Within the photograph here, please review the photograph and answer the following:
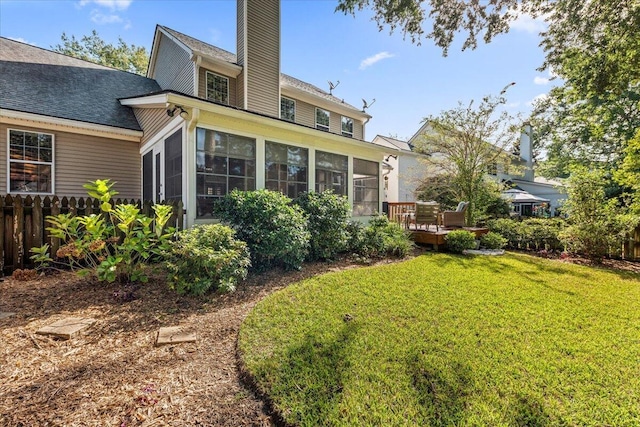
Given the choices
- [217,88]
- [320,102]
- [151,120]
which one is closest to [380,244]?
[151,120]

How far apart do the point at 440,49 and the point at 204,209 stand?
6739 millimetres

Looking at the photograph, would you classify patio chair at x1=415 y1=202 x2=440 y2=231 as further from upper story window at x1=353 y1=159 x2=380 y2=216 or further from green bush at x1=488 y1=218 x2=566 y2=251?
green bush at x1=488 y1=218 x2=566 y2=251

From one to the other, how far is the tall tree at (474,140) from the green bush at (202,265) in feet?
35.6

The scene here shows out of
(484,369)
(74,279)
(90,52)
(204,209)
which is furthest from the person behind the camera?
(90,52)

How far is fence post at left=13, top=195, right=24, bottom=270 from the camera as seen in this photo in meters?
5.05

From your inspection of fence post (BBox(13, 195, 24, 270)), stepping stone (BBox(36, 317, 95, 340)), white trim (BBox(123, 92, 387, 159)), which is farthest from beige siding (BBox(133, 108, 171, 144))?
stepping stone (BBox(36, 317, 95, 340))

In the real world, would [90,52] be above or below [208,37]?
above

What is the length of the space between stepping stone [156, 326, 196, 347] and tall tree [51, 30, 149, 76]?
2282 cm

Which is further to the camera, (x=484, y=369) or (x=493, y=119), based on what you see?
(x=493, y=119)

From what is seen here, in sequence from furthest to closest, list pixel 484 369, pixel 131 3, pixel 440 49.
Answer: pixel 131 3, pixel 440 49, pixel 484 369

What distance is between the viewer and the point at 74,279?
4773 millimetres

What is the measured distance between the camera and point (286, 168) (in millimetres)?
7508

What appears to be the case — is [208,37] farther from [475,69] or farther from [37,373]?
[37,373]

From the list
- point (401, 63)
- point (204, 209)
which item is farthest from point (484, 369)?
point (401, 63)
